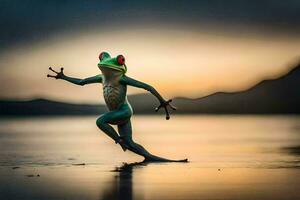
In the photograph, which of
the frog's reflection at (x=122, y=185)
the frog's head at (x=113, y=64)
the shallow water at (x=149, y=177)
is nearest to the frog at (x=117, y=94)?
the frog's head at (x=113, y=64)

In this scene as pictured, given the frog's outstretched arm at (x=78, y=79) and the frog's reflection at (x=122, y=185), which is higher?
the frog's outstretched arm at (x=78, y=79)

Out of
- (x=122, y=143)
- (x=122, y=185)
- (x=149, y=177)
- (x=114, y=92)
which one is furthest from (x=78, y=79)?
(x=122, y=185)

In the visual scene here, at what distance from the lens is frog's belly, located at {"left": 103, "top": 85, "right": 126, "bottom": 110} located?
15961mm

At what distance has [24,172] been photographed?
13969 millimetres

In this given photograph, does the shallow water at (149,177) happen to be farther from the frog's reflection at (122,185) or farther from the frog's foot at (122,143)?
the frog's foot at (122,143)

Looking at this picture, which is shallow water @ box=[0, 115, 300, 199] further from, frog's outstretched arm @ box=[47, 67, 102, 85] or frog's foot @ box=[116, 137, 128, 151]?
frog's outstretched arm @ box=[47, 67, 102, 85]

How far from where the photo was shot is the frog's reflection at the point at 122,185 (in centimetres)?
1057

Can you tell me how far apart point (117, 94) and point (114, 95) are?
2.2 inches

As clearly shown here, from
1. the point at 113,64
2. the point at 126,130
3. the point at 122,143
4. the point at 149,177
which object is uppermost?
the point at 113,64

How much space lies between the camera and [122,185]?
11812 mm

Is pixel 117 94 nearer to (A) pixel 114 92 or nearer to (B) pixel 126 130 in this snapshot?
(A) pixel 114 92

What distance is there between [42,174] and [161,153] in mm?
6667

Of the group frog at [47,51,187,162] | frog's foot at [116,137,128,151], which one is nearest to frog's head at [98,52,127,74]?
frog at [47,51,187,162]

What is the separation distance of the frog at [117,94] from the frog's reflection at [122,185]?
42.2 inches
